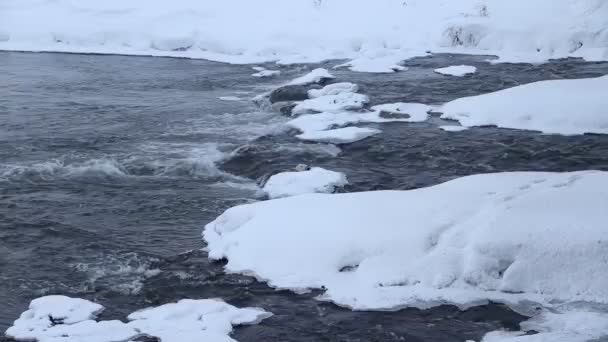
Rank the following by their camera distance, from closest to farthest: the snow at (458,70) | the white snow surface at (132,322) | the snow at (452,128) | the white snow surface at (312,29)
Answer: the white snow surface at (132,322) → the snow at (452,128) → the snow at (458,70) → the white snow surface at (312,29)

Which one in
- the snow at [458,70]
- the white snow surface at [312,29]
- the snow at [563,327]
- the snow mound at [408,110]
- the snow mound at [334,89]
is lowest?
the snow at [563,327]

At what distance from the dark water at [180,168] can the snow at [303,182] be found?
0.83 feet

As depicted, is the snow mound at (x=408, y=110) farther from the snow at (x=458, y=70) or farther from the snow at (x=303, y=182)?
the snow at (x=303, y=182)

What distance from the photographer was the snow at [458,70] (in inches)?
738

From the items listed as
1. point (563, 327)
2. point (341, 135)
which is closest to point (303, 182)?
point (341, 135)

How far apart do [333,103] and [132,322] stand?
31.3ft

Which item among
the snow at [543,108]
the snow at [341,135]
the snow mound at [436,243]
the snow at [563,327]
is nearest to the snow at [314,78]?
the snow at [543,108]

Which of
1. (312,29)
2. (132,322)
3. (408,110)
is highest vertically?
(312,29)

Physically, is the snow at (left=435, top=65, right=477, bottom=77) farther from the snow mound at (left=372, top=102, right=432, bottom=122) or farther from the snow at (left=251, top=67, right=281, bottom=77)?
the snow at (left=251, top=67, right=281, bottom=77)

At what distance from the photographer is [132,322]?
6.82 metres

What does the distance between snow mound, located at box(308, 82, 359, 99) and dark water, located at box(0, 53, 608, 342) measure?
1.37 ft

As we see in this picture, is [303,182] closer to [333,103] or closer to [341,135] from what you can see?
[341,135]

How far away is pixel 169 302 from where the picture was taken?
7.25m

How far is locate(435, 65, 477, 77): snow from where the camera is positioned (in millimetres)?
18750
